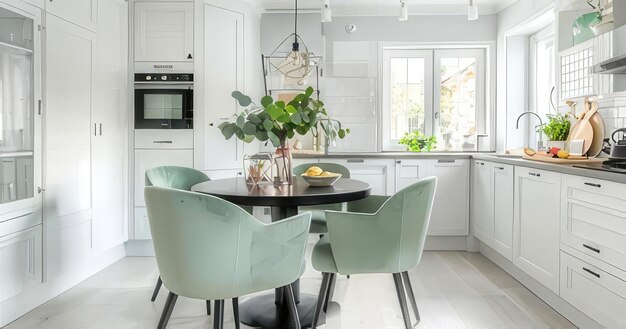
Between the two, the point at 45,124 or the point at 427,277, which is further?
the point at 427,277

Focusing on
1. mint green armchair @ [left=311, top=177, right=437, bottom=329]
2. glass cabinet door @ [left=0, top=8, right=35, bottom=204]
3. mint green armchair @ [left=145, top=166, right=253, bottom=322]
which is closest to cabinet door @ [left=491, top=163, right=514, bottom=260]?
mint green armchair @ [left=311, top=177, right=437, bottom=329]

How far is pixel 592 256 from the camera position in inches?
89.4

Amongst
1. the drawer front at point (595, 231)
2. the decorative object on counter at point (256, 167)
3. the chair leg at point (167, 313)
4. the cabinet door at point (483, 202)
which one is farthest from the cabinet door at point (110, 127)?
the drawer front at point (595, 231)

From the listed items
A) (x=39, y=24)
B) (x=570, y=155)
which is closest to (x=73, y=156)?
(x=39, y=24)

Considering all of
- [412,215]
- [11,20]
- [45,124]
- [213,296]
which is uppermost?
[11,20]

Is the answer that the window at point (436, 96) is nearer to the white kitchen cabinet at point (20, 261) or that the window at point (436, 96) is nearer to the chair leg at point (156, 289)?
the chair leg at point (156, 289)

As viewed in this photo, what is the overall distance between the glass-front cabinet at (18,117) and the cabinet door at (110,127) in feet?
2.23

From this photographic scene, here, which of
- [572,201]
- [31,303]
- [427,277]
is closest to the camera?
[572,201]

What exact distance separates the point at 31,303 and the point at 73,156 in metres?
0.99

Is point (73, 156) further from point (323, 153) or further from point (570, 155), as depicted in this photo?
point (570, 155)

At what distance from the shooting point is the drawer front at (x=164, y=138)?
3.95 meters

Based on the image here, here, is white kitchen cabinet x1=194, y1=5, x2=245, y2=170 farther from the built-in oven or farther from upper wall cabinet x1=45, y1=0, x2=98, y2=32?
upper wall cabinet x1=45, y1=0, x2=98, y2=32

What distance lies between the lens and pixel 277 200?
2.05 m

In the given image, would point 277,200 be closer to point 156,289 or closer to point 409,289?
point 409,289
